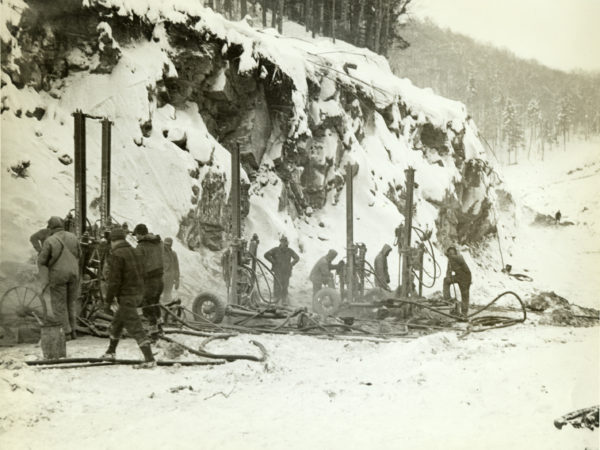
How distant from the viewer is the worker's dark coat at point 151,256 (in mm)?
7342

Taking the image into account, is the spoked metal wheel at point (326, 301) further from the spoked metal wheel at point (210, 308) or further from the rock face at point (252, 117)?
the rock face at point (252, 117)

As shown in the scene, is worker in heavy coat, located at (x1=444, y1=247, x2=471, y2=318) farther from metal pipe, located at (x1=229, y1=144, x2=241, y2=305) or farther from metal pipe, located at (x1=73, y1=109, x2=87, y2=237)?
metal pipe, located at (x1=73, y1=109, x2=87, y2=237)

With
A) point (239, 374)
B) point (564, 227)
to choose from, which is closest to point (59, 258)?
point (239, 374)

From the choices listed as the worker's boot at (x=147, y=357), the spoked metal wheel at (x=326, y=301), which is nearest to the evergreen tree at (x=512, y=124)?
the spoked metal wheel at (x=326, y=301)

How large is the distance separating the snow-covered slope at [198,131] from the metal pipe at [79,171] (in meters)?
1.25

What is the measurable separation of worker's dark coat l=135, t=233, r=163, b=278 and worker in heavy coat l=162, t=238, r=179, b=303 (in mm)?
3095

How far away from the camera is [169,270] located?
1086cm

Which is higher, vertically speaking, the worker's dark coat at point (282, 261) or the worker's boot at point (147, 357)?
the worker's dark coat at point (282, 261)

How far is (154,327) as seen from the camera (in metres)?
6.94

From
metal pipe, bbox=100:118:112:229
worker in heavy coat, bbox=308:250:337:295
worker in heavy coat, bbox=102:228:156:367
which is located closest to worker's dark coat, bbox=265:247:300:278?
worker in heavy coat, bbox=308:250:337:295

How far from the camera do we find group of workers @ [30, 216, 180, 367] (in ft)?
19.2

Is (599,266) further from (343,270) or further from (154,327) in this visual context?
(343,270)

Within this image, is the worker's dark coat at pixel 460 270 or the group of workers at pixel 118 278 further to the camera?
the worker's dark coat at pixel 460 270

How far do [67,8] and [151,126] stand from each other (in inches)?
122
